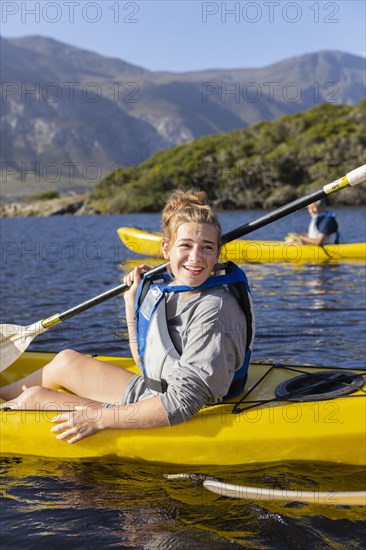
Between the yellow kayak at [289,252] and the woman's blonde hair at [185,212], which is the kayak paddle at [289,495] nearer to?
the woman's blonde hair at [185,212]

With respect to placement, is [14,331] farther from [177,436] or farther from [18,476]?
[177,436]

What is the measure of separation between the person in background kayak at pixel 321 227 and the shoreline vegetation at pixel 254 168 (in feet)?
99.7

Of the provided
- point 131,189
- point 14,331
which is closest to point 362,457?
point 14,331

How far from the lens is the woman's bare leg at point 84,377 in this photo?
3.96m

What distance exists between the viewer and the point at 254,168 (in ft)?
165

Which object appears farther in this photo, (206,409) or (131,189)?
(131,189)

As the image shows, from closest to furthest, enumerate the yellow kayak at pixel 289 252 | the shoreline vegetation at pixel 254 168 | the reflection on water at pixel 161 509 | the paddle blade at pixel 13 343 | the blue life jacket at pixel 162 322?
1. the reflection on water at pixel 161 509
2. the blue life jacket at pixel 162 322
3. the paddle blade at pixel 13 343
4. the yellow kayak at pixel 289 252
5. the shoreline vegetation at pixel 254 168

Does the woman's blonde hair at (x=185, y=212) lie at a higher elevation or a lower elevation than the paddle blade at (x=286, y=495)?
higher

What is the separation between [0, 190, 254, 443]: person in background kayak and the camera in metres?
3.34

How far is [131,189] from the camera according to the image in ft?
180

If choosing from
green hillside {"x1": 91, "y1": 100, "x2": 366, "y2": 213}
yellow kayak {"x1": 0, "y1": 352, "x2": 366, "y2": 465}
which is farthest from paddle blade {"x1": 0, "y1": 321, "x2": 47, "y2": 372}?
green hillside {"x1": 91, "y1": 100, "x2": 366, "y2": 213}

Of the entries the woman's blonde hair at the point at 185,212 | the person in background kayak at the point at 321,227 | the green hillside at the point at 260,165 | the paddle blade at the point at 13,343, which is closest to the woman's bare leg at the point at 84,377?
the paddle blade at the point at 13,343

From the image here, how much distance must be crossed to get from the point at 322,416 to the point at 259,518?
26.2 inches

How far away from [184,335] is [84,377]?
0.94 metres
